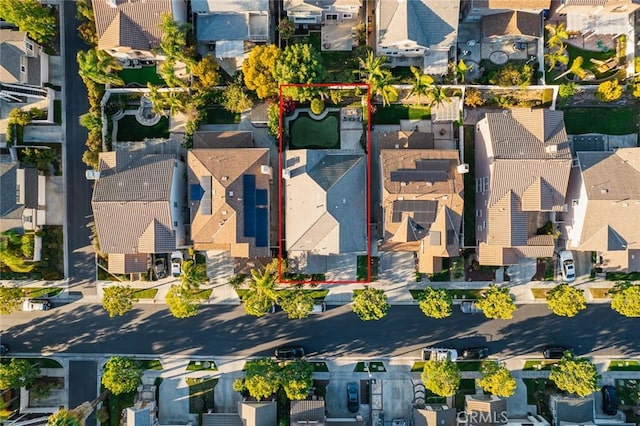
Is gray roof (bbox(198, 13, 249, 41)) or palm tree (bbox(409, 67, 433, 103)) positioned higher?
gray roof (bbox(198, 13, 249, 41))

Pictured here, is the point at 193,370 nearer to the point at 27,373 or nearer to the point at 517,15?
the point at 27,373

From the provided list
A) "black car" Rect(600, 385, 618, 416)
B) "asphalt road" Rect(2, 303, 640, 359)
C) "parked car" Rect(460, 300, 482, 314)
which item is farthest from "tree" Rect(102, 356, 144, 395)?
"black car" Rect(600, 385, 618, 416)

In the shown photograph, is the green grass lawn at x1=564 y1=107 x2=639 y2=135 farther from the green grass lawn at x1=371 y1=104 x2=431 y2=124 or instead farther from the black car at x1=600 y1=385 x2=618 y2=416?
the black car at x1=600 y1=385 x2=618 y2=416

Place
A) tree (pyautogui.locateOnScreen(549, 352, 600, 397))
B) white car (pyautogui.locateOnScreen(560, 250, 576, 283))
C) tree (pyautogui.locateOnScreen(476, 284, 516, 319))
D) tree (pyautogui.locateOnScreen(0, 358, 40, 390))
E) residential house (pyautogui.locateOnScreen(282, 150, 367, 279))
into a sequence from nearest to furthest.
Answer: residential house (pyautogui.locateOnScreen(282, 150, 367, 279))
tree (pyautogui.locateOnScreen(549, 352, 600, 397))
tree (pyautogui.locateOnScreen(476, 284, 516, 319))
tree (pyautogui.locateOnScreen(0, 358, 40, 390))
white car (pyautogui.locateOnScreen(560, 250, 576, 283))

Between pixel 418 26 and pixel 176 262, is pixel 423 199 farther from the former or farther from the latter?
pixel 176 262

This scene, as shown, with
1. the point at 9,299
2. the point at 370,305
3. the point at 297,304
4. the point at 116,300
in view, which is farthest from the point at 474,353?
the point at 9,299

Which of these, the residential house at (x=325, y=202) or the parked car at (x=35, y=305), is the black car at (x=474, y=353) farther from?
the parked car at (x=35, y=305)

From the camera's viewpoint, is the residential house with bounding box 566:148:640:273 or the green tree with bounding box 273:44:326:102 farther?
the green tree with bounding box 273:44:326:102
